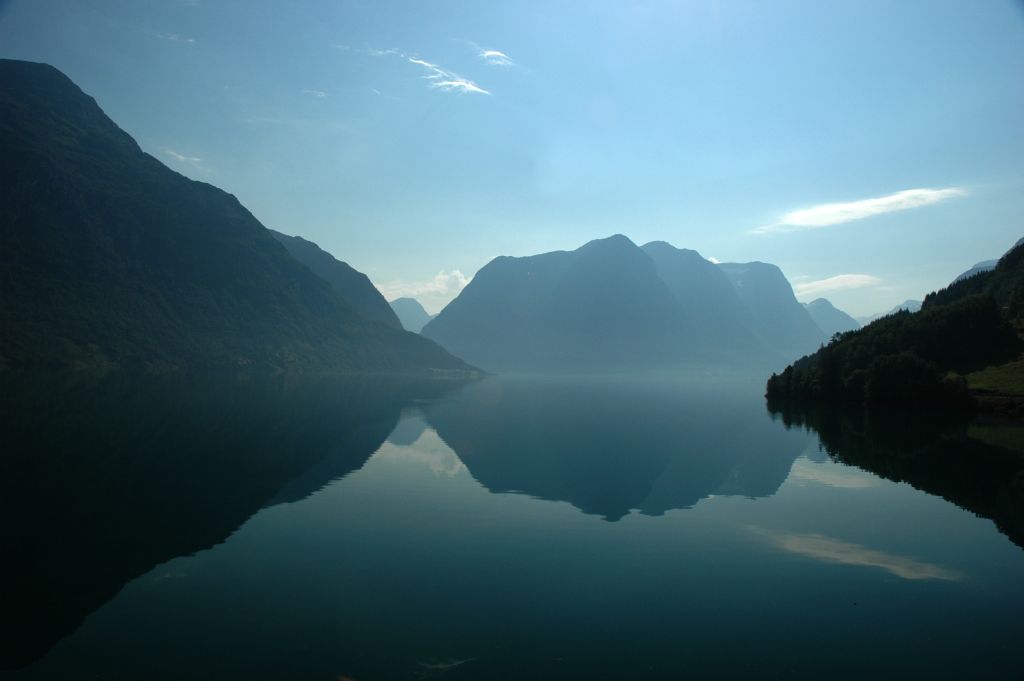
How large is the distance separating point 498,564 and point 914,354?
117 meters

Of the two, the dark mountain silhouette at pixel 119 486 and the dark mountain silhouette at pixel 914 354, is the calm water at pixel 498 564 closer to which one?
the dark mountain silhouette at pixel 119 486

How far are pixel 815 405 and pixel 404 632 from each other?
441ft

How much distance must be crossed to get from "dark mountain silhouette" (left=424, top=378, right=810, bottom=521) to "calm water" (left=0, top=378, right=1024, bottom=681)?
2.00 feet

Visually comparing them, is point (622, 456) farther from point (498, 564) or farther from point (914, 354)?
point (914, 354)

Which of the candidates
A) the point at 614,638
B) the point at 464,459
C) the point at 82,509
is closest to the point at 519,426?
the point at 464,459

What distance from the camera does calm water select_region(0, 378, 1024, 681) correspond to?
17.2 m

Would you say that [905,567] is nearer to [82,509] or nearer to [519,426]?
[82,509]

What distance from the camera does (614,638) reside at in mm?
18750

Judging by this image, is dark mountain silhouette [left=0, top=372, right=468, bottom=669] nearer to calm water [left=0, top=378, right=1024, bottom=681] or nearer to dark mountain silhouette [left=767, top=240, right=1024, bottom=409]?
calm water [left=0, top=378, right=1024, bottom=681]

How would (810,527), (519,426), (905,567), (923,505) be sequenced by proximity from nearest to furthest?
1. (905,567)
2. (810,527)
3. (923,505)
4. (519,426)

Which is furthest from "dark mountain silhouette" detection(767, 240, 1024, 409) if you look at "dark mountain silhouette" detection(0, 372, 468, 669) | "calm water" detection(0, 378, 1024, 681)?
"dark mountain silhouette" detection(0, 372, 468, 669)

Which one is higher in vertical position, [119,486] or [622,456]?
[622,456]

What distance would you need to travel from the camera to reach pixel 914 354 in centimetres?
11062

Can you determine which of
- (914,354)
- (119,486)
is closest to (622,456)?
(119,486)
